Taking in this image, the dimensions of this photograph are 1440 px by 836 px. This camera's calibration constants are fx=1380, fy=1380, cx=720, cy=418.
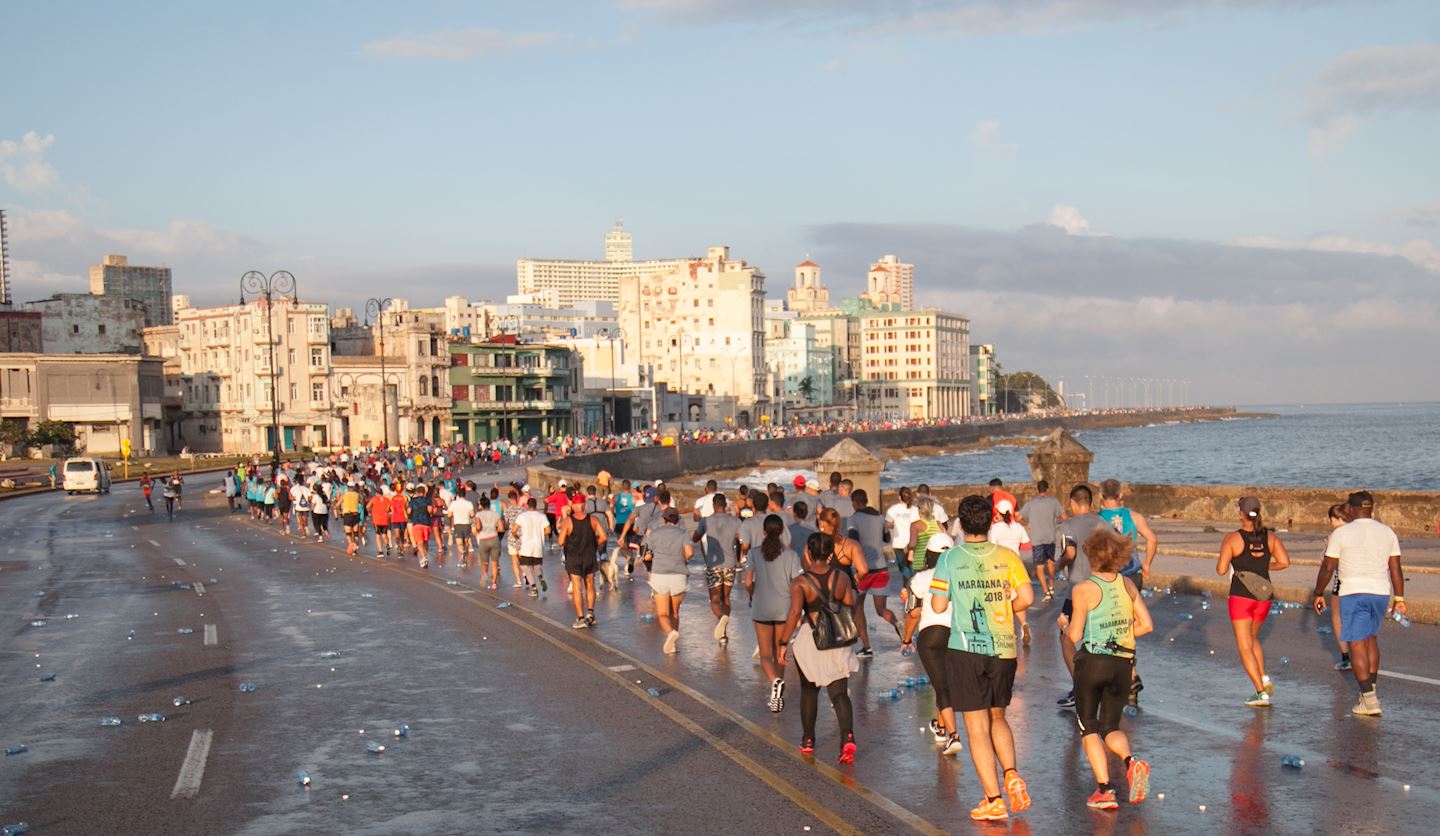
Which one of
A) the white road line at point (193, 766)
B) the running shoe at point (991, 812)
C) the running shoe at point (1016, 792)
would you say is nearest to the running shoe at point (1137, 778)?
the running shoe at point (1016, 792)

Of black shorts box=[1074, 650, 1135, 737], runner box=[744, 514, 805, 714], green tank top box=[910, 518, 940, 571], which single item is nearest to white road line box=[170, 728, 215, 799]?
runner box=[744, 514, 805, 714]

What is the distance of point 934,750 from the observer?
32.8 ft

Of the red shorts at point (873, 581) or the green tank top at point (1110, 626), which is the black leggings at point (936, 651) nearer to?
the green tank top at point (1110, 626)

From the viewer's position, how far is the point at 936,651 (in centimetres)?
890

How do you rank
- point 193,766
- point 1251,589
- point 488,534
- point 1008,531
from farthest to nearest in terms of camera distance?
point 488,534 < point 1008,531 < point 1251,589 < point 193,766

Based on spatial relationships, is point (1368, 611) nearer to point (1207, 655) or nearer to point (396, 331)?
point (1207, 655)

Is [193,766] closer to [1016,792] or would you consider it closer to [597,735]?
[597,735]

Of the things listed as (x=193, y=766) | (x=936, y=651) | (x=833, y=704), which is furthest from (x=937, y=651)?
(x=193, y=766)

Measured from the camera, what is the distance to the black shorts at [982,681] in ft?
26.2

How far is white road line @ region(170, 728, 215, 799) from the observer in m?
9.23

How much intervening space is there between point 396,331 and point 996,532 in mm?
107047

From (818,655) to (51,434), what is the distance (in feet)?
314

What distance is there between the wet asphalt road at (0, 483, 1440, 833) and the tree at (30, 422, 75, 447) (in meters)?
82.5

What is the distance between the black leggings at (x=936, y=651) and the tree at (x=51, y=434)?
95.9 m
